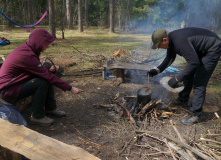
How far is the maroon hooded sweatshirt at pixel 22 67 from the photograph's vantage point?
9.23 feet

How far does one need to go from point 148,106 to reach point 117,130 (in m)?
0.85

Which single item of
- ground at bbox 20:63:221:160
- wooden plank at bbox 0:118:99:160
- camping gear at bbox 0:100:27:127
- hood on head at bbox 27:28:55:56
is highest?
hood on head at bbox 27:28:55:56

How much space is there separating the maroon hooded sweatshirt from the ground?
84 centimetres

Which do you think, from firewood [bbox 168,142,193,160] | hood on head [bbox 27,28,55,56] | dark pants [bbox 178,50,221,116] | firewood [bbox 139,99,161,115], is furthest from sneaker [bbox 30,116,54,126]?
dark pants [bbox 178,50,221,116]

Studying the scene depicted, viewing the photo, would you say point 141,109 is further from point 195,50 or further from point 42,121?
point 42,121

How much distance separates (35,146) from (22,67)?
1508 mm

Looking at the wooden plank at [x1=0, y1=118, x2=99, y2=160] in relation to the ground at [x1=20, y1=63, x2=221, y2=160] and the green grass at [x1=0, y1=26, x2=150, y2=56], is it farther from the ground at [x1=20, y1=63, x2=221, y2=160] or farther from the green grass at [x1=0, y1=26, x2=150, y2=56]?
the green grass at [x1=0, y1=26, x2=150, y2=56]

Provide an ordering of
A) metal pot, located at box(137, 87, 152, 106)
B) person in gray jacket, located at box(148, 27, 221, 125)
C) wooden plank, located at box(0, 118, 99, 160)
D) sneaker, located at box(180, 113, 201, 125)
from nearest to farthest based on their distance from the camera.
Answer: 1. wooden plank, located at box(0, 118, 99, 160)
2. person in gray jacket, located at box(148, 27, 221, 125)
3. sneaker, located at box(180, 113, 201, 125)
4. metal pot, located at box(137, 87, 152, 106)

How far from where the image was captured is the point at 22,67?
2.82 m

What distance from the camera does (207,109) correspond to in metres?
4.16

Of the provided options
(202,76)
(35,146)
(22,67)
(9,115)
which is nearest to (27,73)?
(22,67)

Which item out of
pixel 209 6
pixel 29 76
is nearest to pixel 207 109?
pixel 29 76

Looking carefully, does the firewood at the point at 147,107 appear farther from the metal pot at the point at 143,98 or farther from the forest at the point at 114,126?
the metal pot at the point at 143,98

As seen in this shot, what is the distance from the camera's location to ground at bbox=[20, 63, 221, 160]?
8.94 feet
